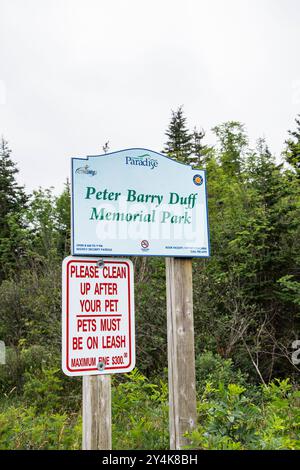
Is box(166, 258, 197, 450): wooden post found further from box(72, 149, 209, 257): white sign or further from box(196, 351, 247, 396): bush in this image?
box(196, 351, 247, 396): bush

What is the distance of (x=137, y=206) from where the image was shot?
12.9 feet

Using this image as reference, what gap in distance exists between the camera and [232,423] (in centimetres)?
349

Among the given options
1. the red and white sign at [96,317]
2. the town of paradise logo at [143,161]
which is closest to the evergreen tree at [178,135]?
the town of paradise logo at [143,161]

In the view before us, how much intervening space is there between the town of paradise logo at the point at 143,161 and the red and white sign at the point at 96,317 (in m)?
0.80

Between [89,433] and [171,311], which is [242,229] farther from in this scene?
[89,433]

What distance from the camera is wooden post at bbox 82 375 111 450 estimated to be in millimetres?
3438

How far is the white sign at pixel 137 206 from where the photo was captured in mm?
3717

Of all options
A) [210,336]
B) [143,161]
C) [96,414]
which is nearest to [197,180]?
[143,161]

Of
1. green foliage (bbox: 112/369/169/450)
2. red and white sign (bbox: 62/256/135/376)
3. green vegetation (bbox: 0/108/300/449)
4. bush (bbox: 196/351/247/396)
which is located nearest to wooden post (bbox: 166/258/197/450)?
green vegetation (bbox: 0/108/300/449)

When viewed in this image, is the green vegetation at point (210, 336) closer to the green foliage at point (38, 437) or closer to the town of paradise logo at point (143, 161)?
the green foliage at point (38, 437)

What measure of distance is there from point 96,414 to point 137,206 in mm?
1552

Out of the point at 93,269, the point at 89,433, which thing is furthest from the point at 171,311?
the point at 89,433

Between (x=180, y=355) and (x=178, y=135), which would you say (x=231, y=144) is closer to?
(x=178, y=135)

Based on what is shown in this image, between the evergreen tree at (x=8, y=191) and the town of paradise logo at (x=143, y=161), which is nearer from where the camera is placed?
the town of paradise logo at (x=143, y=161)
